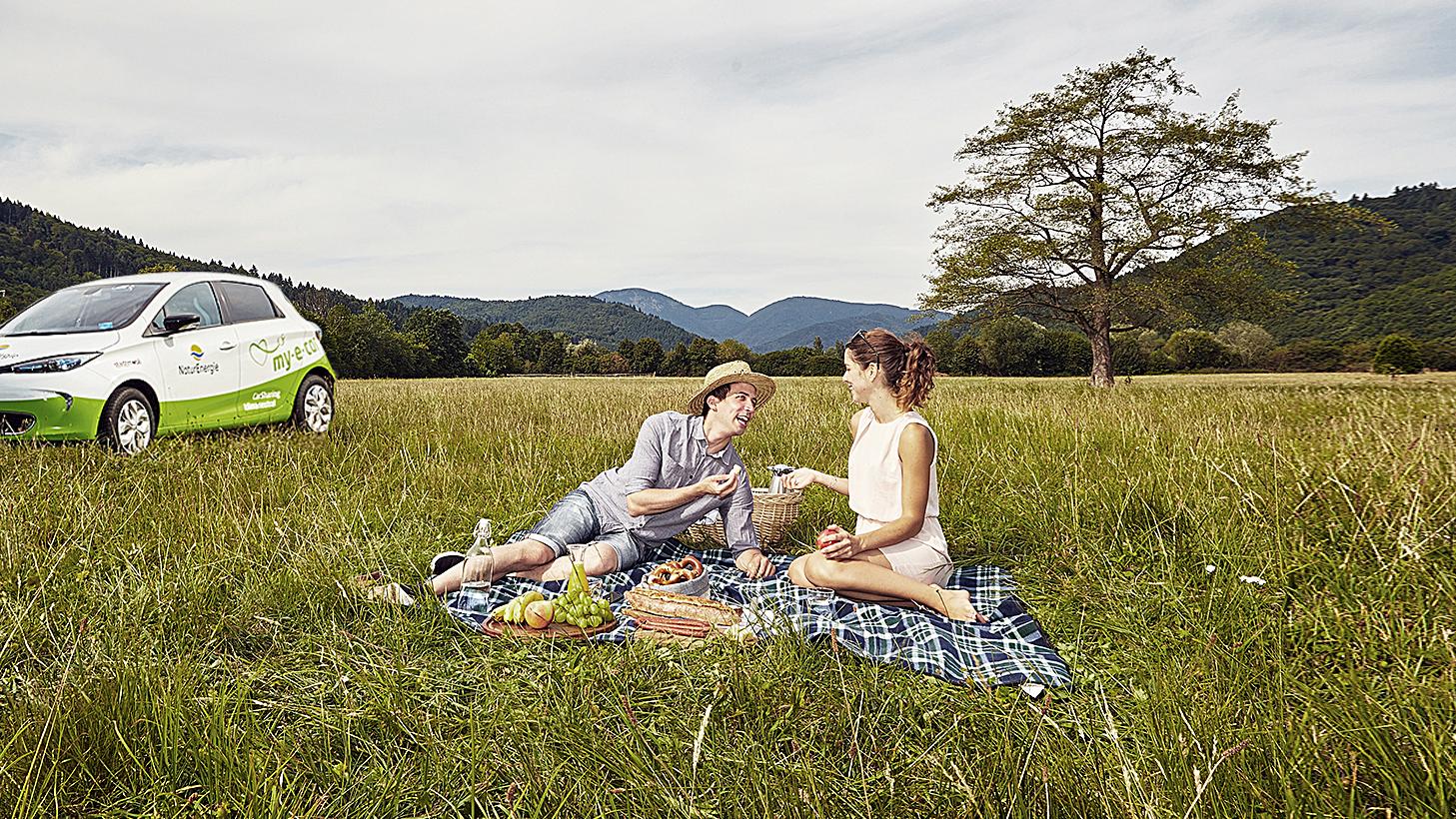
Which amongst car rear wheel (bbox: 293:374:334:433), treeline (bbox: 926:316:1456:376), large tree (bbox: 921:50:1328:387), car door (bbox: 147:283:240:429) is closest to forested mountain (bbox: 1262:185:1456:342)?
treeline (bbox: 926:316:1456:376)

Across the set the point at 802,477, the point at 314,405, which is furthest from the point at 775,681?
the point at 314,405

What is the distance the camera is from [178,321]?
25.7 feet

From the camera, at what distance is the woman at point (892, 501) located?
372 cm

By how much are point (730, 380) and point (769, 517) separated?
1.14 meters

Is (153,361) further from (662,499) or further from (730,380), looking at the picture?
(730,380)

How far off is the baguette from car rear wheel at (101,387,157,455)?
6572mm

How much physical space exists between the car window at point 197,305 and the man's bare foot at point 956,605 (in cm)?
806

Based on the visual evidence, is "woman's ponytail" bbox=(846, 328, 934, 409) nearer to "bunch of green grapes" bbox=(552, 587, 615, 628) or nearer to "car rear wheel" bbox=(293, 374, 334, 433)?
"bunch of green grapes" bbox=(552, 587, 615, 628)

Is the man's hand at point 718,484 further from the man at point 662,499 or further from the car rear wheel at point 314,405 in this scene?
the car rear wheel at point 314,405

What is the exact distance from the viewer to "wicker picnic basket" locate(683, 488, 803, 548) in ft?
16.2

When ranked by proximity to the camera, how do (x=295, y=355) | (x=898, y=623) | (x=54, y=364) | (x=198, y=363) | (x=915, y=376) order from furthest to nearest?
(x=295, y=355)
(x=198, y=363)
(x=54, y=364)
(x=915, y=376)
(x=898, y=623)

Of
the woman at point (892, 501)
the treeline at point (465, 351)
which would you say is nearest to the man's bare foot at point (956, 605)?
the woman at point (892, 501)

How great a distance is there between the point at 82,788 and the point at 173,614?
135cm

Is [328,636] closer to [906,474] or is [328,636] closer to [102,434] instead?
[906,474]
